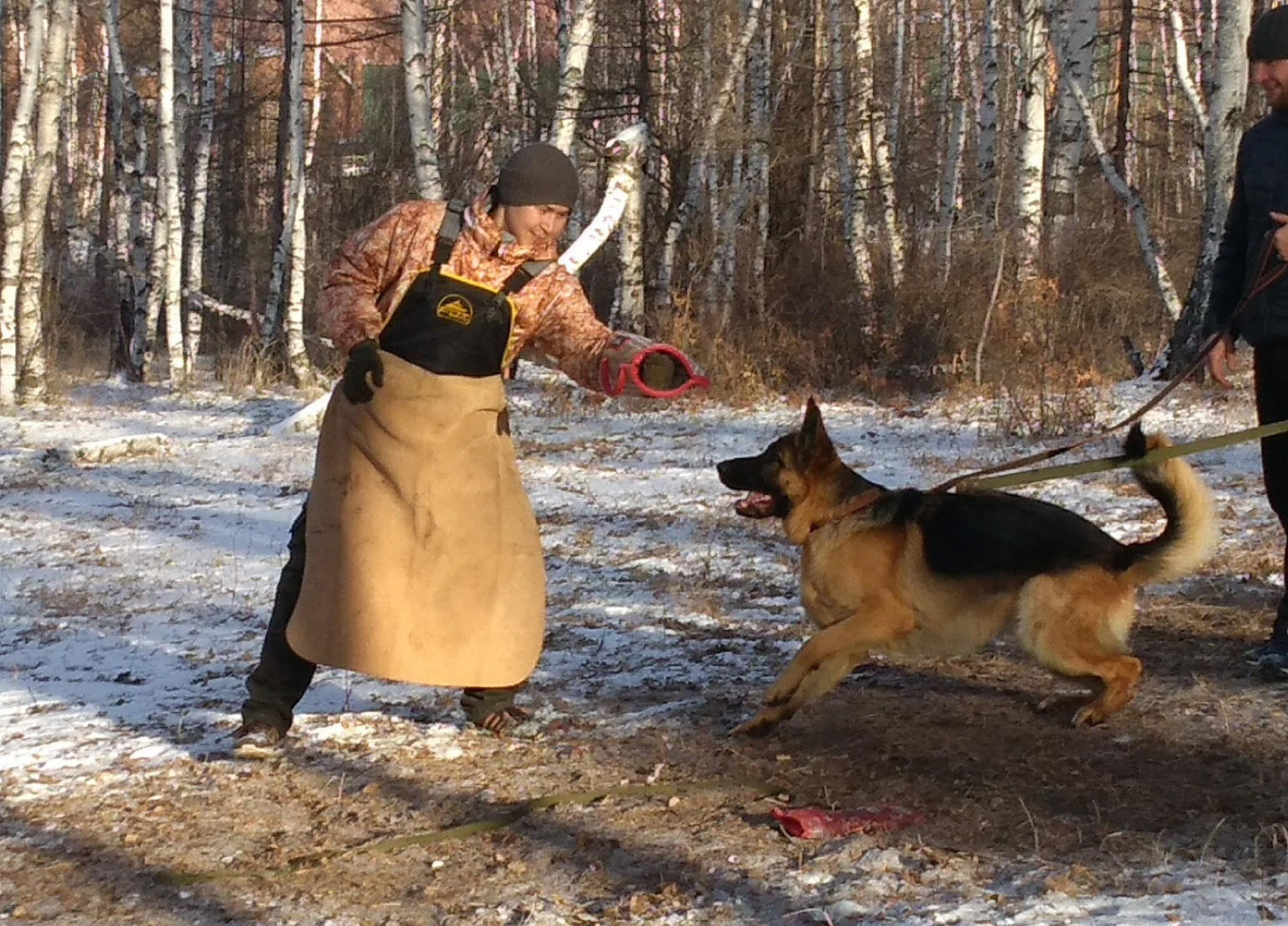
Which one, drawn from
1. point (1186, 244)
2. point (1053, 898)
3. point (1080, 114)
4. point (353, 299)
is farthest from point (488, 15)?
point (1053, 898)

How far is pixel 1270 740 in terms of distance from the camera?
12.4ft

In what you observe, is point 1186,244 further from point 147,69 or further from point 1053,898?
point 147,69

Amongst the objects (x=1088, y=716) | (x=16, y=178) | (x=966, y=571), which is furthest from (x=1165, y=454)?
(x=16, y=178)

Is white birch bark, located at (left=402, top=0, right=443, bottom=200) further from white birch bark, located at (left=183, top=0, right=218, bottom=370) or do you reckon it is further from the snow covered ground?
white birch bark, located at (left=183, top=0, right=218, bottom=370)

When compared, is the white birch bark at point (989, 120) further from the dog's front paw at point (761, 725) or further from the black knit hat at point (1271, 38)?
the dog's front paw at point (761, 725)

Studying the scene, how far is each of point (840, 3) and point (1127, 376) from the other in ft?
22.0

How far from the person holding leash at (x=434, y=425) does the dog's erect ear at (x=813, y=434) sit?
65cm

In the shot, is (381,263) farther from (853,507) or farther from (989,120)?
(989,120)

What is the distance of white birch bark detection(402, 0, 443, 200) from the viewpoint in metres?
12.2

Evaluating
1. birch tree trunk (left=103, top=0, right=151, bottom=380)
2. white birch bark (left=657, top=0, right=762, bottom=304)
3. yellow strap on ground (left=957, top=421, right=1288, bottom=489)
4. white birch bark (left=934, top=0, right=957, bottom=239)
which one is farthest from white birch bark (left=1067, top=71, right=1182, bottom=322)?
birch tree trunk (left=103, top=0, right=151, bottom=380)

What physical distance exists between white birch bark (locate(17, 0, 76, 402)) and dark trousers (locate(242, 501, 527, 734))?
1073 cm

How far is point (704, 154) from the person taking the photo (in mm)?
14445

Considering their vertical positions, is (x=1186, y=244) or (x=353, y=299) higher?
(x=1186, y=244)

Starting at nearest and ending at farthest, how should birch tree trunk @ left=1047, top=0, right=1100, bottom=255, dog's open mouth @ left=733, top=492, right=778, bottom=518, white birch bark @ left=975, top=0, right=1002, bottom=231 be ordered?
dog's open mouth @ left=733, top=492, right=778, bottom=518 → birch tree trunk @ left=1047, top=0, right=1100, bottom=255 → white birch bark @ left=975, top=0, right=1002, bottom=231
